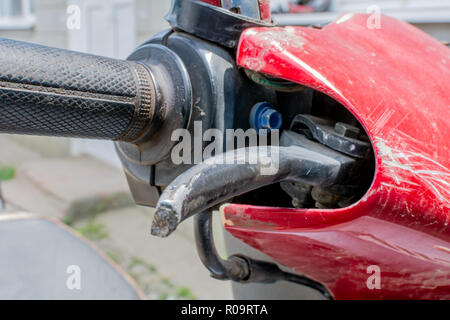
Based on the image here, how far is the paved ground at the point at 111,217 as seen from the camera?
265 cm

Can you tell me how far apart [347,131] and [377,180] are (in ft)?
0.28

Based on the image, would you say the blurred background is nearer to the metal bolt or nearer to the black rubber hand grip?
the black rubber hand grip

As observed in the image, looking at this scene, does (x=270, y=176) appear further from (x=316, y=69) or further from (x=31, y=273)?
(x=31, y=273)

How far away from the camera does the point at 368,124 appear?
1.78ft

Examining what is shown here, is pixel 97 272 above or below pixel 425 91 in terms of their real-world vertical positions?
below

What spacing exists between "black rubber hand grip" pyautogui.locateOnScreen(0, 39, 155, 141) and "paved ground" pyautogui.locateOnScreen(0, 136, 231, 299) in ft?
4.34

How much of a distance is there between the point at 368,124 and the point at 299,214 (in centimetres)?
14

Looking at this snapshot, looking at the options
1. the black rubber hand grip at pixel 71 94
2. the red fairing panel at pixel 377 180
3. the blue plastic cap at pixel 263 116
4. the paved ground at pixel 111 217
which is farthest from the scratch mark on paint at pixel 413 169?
the paved ground at pixel 111 217

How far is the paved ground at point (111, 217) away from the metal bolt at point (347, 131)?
145 cm

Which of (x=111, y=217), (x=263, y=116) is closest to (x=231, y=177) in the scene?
(x=263, y=116)

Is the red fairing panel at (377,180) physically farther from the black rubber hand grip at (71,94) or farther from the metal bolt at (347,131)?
the black rubber hand grip at (71,94)

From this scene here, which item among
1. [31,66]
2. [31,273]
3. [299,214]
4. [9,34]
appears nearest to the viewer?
[31,66]

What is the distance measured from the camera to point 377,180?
53cm

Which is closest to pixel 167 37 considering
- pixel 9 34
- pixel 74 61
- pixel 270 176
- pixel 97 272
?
pixel 74 61
